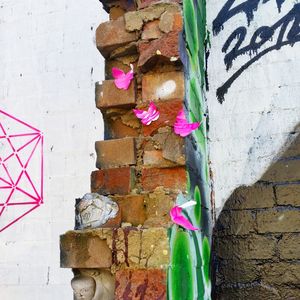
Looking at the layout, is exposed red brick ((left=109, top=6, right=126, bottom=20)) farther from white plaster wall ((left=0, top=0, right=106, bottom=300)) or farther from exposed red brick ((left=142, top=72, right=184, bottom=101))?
white plaster wall ((left=0, top=0, right=106, bottom=300))

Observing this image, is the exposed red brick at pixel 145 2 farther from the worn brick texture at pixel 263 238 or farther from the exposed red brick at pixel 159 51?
the worn brick texture at pixel 263 238

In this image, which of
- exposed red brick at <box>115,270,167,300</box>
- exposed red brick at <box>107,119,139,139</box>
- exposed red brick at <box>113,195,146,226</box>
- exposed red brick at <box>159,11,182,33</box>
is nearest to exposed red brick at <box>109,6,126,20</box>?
exposed red brick at <box>159,11,182,33</box>

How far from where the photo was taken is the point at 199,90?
2.14 metres

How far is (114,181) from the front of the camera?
1.66 metres

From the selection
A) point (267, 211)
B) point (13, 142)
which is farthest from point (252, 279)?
point (13, 142)

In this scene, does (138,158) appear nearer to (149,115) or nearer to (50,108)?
(149,115)

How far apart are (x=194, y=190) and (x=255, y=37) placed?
0.98 metres

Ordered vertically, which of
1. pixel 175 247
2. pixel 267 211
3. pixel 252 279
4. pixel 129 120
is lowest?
pixel 252 279

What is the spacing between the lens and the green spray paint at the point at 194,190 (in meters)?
1.55

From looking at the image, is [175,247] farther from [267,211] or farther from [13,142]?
[13,142]

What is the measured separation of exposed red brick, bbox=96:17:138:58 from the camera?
5.82ft

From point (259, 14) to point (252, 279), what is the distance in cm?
128

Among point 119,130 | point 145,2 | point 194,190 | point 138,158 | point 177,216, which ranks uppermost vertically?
point 145,2

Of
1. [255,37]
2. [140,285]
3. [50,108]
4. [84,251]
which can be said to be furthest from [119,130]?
[50,108]
